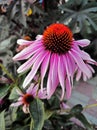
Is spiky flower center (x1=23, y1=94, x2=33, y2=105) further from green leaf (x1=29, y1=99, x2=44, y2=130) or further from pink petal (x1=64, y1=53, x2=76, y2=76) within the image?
pink petal (x1=64, y1=53, x2=76, y2=76)

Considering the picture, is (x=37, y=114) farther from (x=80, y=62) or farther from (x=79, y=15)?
(x=79, y=15)

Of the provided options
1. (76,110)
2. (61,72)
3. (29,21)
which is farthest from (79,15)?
(61,72)

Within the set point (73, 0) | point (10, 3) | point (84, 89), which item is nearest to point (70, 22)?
point (73, 0)

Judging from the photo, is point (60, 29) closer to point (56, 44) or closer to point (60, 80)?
point (56, 44)

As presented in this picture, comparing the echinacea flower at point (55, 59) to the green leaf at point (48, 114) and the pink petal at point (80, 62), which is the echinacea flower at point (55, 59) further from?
the green leaf at point (48, 114)

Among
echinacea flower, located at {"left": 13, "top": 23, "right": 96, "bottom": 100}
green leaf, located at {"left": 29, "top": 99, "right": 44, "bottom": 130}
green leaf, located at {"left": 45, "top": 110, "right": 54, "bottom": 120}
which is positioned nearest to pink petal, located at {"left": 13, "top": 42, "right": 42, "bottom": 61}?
echinacea flower, located at {"left": 13, "top": 23, "right": 96, "bottom": 100}
